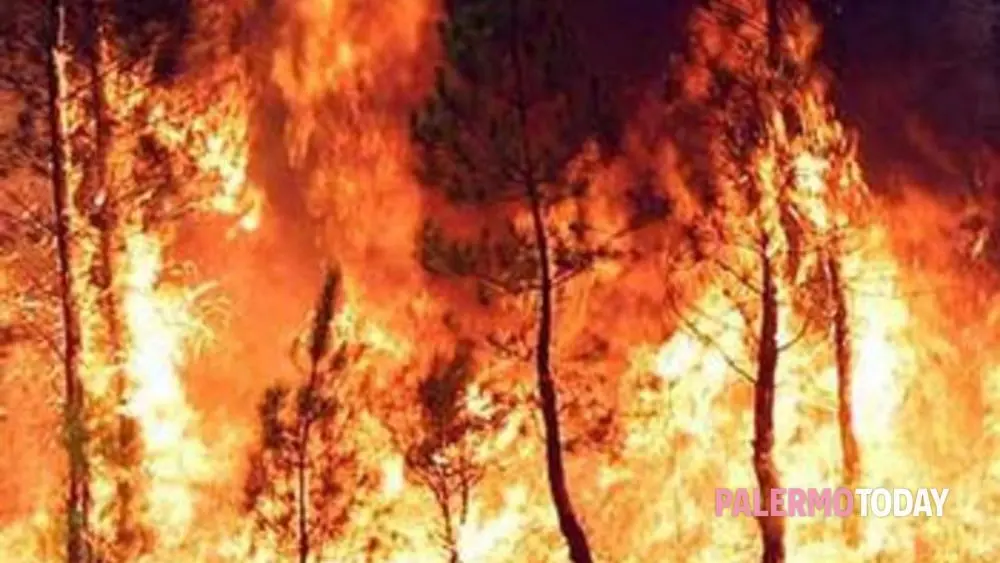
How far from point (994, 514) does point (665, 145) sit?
613 centimetres

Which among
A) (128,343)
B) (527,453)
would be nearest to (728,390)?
(527,453)

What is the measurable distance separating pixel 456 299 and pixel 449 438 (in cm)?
332

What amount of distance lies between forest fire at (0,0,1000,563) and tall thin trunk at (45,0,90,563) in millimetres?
42

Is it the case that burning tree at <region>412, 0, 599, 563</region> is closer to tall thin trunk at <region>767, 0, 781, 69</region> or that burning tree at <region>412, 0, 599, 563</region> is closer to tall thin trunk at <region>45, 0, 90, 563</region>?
tall thin trunk at <region>767, 0, 781, 69</region>

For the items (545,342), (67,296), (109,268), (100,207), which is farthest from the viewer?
(109,268)

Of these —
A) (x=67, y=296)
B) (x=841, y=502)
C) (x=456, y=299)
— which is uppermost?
(x=456, y=299)

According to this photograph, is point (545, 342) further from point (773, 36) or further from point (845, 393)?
point (845, 393)

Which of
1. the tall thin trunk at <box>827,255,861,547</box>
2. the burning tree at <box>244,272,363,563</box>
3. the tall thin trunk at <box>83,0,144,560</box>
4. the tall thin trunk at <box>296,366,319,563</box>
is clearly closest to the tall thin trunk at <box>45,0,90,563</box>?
the tall thin trunk at <box>83,0,144,560</box>

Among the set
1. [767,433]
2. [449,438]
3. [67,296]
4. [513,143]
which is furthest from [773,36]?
[67,296]

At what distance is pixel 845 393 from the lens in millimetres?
17828

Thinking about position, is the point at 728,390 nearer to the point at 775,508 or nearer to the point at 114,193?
the point at 775,508

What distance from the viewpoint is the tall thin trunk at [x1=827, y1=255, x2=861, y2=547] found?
693 inches

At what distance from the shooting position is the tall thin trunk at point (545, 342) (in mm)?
15000

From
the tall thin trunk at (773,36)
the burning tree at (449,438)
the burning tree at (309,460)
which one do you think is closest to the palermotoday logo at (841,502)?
the burning tree at (449,438)
